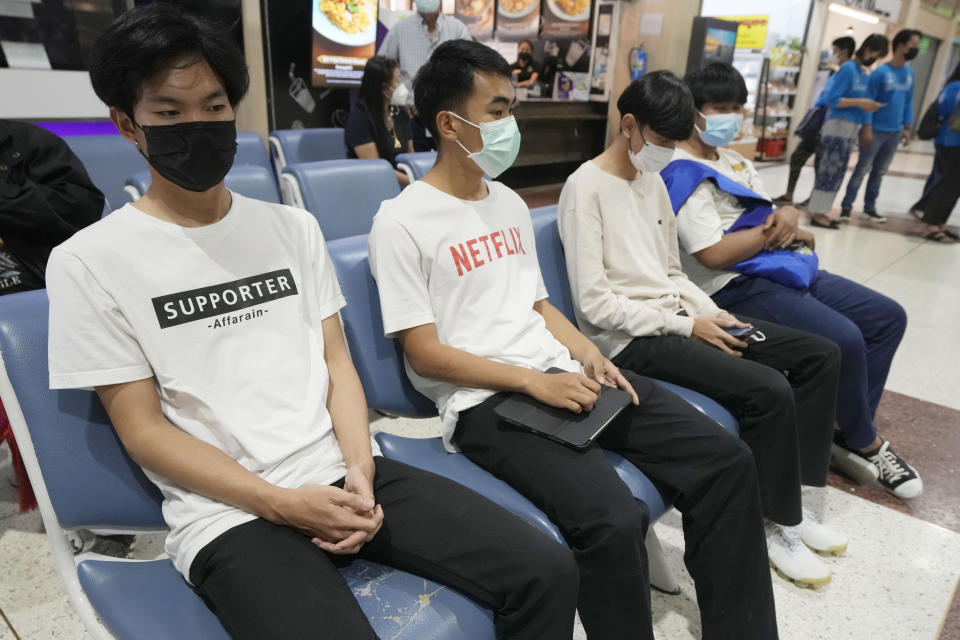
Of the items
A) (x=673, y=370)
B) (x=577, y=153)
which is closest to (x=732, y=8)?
(x=577, y=153)

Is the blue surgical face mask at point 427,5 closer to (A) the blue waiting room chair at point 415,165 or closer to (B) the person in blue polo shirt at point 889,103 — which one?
(A) the blue waiting room chair at point 415,165

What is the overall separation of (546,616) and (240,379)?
A: 62 cm

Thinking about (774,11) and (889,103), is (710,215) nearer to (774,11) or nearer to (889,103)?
(889,103)

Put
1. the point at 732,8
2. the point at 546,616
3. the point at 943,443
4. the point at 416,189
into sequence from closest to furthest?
the point at 546,616 < the point at 416,189 < the point at 943,443 < the point at 732,8

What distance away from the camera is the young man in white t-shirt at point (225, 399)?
0.90 m

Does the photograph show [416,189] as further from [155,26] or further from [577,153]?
[577,153]

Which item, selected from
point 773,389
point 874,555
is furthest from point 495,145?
point 874,555

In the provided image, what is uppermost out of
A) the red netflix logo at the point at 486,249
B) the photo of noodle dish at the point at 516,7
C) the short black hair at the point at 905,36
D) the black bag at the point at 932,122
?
the photo of noodle dish at the point at 516,7

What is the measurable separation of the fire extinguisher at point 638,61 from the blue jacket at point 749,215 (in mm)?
5902

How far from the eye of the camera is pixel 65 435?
3.19 feet

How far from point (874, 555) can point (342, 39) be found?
4.73m

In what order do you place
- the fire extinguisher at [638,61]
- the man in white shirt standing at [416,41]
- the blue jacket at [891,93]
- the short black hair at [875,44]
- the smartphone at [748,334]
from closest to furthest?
the smartphone at [748,334], the man in white shirt standing at [416,41], the short black hair at [875,44], the blue jacket at [891,93], the fire extinguisher at [638,61]

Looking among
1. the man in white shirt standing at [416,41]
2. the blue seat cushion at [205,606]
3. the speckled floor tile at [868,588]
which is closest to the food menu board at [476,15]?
the man in white shirt standing at [416,41]

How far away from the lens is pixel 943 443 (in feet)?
7.70
